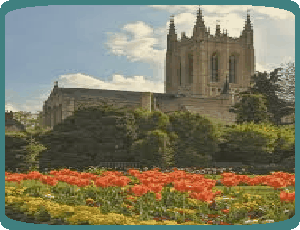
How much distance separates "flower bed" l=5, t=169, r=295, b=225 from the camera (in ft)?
34.6

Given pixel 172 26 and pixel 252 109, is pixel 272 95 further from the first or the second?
pixel 172 26

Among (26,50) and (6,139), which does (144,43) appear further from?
(6,139)

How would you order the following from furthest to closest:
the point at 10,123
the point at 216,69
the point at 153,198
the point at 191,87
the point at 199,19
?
the point at 216,69
the point at 191,87
the point at 10,123
the point at 199,19
the point at 153,198

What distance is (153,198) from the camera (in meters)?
11.1

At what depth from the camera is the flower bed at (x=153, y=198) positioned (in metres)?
10.5

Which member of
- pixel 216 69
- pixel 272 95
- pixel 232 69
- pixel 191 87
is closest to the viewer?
pixel 191 87

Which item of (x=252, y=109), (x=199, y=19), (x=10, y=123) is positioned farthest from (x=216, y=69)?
(x=10, y=123)

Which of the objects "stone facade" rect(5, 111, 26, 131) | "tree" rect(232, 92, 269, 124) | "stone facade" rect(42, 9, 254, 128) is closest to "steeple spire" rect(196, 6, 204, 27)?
"stone facade" rect(42, 9, 254, 128)

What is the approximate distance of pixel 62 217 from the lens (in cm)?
1055

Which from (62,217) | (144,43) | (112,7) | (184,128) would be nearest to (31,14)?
(112,7)

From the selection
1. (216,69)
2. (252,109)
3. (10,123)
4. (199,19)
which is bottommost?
(10,123)

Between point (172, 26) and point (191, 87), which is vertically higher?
point (172, 26)

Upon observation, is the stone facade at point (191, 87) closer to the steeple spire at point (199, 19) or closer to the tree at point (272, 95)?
the steeple spire at point (199, 19)

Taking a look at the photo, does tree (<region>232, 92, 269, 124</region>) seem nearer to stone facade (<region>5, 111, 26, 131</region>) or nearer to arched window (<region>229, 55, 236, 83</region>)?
arched window (<region>229, 55, 236, 83</region>)
